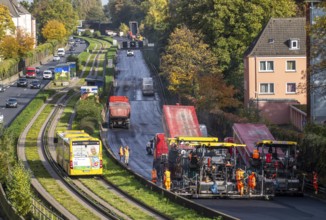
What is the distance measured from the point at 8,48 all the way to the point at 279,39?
7685cm

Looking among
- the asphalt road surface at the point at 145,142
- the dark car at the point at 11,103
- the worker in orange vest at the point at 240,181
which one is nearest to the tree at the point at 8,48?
the asphalt road surface at the point at 145,142

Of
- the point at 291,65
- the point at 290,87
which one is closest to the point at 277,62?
the point at 291,65

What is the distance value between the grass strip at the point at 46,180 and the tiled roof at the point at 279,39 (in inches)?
963

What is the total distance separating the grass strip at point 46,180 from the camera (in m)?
44.0

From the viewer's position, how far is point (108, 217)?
4175cm

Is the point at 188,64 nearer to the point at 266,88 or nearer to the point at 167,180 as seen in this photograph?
the point at 266,88

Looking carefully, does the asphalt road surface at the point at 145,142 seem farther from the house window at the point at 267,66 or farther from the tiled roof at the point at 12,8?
the tiled roof at the point at 12,8

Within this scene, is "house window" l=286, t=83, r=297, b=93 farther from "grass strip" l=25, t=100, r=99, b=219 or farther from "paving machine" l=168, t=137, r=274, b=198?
"paving machine" l=168, t=137, r=274, b=198

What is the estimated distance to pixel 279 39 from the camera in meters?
91.3

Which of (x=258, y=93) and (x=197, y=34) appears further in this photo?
(x=197, y=34)

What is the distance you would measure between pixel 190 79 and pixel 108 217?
56531 mm

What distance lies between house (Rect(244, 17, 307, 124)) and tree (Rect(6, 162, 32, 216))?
49.2 m

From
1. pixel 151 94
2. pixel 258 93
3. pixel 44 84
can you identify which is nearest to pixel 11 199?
pixel 258 93

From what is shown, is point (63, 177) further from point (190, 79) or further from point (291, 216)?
point (190, 79)
